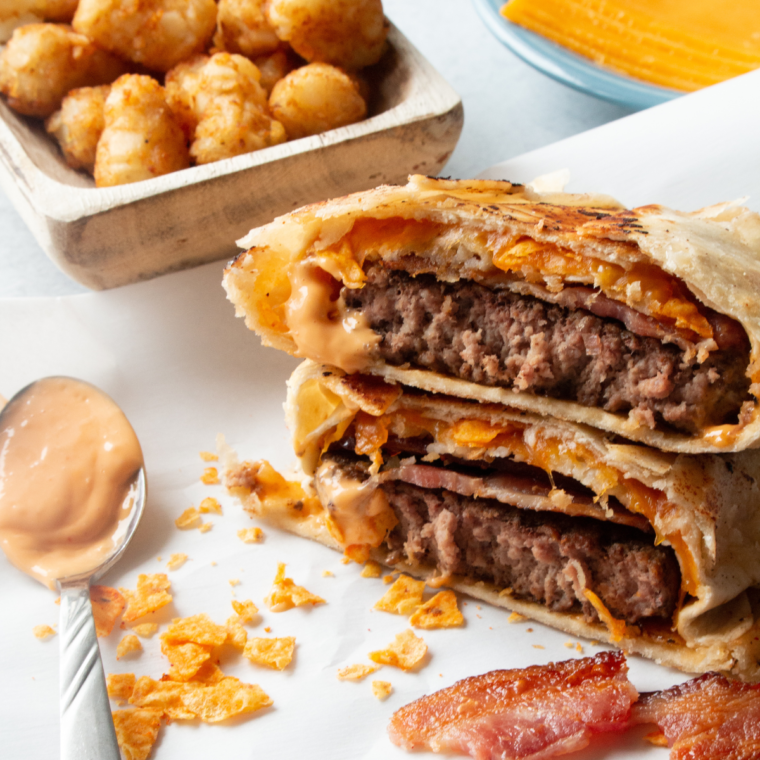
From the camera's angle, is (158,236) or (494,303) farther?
(158,236)

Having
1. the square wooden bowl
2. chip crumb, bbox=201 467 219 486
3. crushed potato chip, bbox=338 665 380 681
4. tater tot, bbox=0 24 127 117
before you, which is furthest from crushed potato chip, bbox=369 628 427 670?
tater tot, bbox=0 24 127 117

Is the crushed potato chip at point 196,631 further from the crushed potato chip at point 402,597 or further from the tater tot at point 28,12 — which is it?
the tater tot at point 28,12

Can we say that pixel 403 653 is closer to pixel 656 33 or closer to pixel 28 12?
pixel 28 12

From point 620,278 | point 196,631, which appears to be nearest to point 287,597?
point 196,631

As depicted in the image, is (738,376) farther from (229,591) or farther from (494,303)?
(229,591)

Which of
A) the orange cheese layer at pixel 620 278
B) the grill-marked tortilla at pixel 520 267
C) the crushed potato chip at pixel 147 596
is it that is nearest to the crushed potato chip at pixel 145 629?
the crushed potato chip at pixel 147 596

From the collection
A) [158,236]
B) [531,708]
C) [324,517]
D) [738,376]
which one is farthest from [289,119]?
[531,708]
